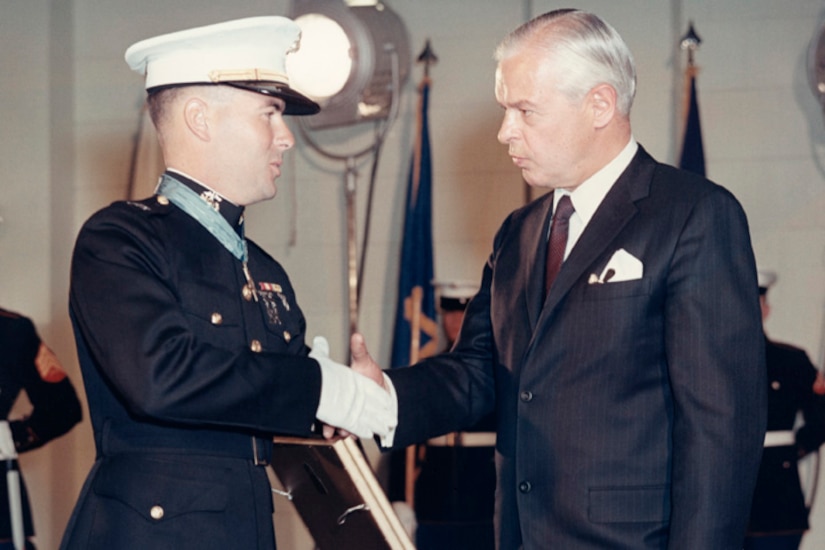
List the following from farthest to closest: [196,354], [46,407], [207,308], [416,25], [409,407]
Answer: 1. [416,25]
2. [46,407]
3. [409,407]
4. [207,308]
5. [196,354]

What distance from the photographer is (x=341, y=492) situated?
1813mm

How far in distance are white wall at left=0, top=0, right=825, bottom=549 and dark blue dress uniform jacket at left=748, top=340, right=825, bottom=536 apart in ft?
0.98

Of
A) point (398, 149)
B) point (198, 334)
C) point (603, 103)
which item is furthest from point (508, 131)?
point (398, 149)

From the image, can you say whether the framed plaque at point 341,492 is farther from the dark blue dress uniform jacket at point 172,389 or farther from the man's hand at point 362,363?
the man's hand at point 362,363

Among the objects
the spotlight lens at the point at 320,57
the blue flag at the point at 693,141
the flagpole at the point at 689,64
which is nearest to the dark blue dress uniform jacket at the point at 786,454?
the blue flag at the point at 693,141

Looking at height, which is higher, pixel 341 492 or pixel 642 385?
pixel 642 385

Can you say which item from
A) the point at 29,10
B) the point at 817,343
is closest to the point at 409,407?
the point at 817,343

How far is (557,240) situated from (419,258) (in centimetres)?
286

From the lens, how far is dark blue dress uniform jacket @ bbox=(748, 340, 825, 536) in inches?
168

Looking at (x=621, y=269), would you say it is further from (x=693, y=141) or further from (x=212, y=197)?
(x=693, y=141)

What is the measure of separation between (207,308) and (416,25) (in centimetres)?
364

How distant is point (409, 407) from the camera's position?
207 cm

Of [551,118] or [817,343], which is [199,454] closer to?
[551,118]

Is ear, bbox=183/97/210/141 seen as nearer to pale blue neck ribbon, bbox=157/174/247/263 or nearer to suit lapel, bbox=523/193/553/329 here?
pale blue neck ribbon, bbox=157/174/247/263
